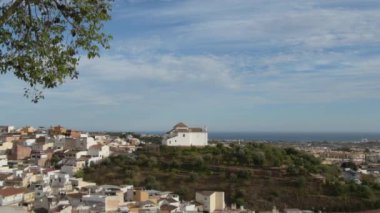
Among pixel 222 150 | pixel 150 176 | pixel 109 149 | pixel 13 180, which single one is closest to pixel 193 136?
pixel 222 150

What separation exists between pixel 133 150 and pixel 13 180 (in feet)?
59.6

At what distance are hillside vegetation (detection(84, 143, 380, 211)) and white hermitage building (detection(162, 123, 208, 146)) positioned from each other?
7.45 feet

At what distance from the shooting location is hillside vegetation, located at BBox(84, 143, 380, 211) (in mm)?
38125

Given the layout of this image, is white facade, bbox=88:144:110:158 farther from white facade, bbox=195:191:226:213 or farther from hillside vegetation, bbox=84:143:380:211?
white facade, bbox=195:191:226:213

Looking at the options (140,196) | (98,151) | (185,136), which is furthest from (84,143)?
(140,196)

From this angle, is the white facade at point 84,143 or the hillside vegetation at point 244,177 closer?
the hillside vegetation at point 244,177

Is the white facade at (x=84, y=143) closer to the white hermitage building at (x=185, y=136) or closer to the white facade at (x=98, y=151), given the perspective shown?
the white facade at (x=98, y=151)

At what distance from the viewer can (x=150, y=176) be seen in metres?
41.2

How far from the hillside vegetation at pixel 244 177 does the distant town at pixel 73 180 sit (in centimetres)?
118

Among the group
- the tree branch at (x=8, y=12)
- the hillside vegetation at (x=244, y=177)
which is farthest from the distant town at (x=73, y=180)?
the tree branch at (x=8, y=12)

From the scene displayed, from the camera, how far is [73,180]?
3509cm

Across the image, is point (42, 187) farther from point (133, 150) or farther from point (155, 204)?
point (133, 150)

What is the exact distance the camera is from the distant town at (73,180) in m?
27.6

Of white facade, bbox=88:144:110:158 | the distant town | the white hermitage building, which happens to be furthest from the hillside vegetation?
the white hermitage building
